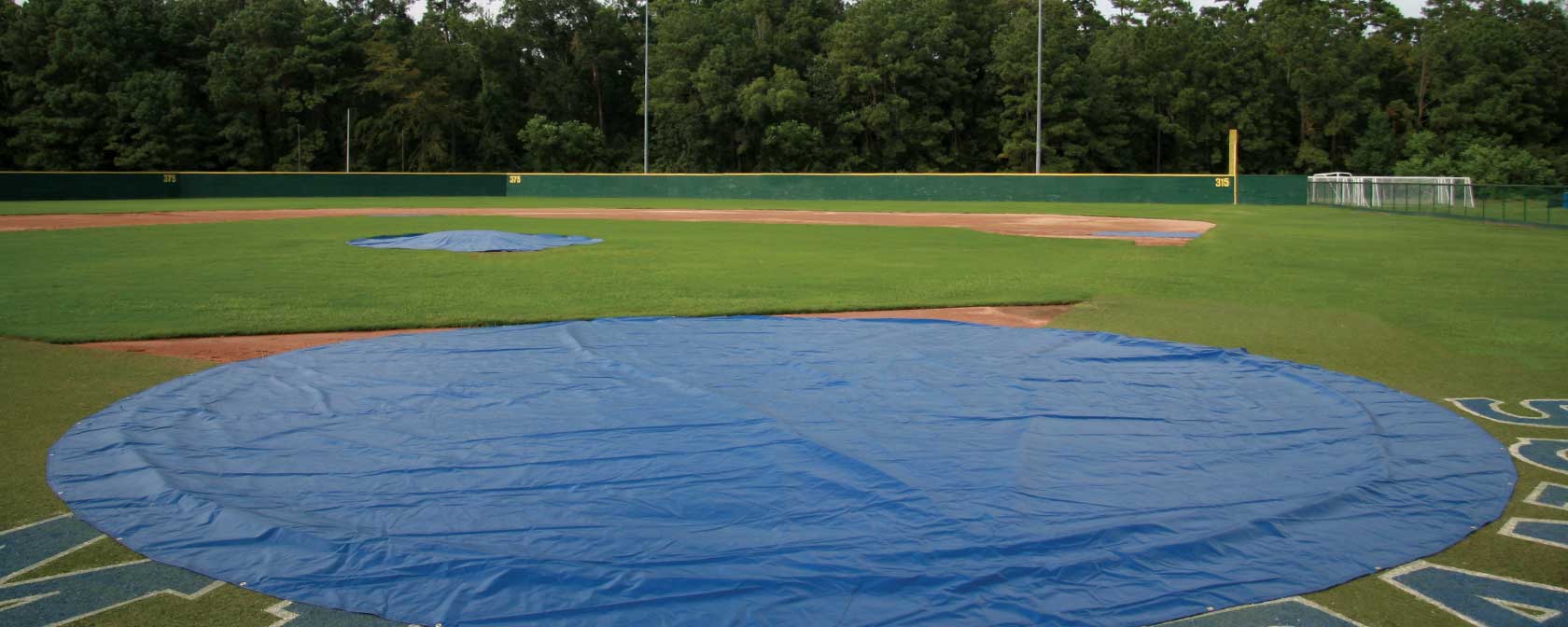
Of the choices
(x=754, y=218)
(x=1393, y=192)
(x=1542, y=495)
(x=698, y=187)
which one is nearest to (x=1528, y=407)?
(x=1542, y=495)

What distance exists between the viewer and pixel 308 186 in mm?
48656

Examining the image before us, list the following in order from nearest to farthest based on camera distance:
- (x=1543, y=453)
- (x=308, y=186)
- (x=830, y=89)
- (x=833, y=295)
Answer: (x=1543, y=453) → (x=833, y=295) → (x=308, y=186) → (x=830, y=89)

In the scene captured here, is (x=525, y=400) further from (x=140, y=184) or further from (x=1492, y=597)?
(x=140, y=184)

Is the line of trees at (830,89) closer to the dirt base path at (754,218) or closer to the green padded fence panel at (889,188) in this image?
the green padded fence panel at (889,188)

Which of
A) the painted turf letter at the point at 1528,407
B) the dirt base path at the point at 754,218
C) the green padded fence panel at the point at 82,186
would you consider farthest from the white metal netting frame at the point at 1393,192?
the green padded fence panel at the point at 82,186

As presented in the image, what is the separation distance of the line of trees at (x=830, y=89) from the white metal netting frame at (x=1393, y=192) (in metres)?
24.1

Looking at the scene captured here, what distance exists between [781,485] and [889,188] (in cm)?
4142

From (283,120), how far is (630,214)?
144ft

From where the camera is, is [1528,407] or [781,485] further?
[1528,407]

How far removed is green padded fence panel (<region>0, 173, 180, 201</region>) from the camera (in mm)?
42844

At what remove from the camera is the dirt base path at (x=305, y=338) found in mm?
8914

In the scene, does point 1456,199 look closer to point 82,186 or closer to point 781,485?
point 781,485

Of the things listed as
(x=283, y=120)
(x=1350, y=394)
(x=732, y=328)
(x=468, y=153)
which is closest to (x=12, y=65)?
(x=283, y=120)

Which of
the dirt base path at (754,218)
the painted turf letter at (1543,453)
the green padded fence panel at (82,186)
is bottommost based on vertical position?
the painted turf letter at (1543,453)
